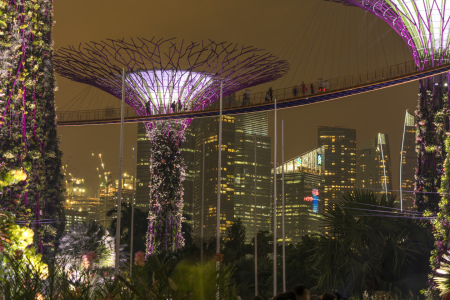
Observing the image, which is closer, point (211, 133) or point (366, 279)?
point (366, 279)

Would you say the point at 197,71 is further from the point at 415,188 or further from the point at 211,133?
the point at 211,133

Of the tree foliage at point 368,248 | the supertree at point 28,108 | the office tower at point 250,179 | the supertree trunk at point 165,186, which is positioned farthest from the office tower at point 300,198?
the supertree at point 28,108

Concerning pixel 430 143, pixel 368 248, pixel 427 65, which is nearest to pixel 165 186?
pixel 368 248

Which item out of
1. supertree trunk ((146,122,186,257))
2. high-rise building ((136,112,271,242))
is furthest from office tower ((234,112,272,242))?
supertree trunk ((146,122,186,257))

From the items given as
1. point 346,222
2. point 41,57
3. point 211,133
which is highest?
point 211,133

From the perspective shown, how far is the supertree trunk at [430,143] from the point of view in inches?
1105

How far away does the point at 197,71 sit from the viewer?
116 feet

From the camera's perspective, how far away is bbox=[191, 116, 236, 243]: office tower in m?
114

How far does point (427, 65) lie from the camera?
2759 cm

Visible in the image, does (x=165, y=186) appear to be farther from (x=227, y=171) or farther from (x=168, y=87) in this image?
(x=227, y=171)

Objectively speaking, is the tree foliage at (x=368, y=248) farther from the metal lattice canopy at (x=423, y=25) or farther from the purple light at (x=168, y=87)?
the purple light at (x=168, y=87)

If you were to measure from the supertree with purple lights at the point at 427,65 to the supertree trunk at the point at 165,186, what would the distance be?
472 inches

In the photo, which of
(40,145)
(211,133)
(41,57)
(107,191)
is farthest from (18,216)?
(107,191)

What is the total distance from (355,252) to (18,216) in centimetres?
1367
